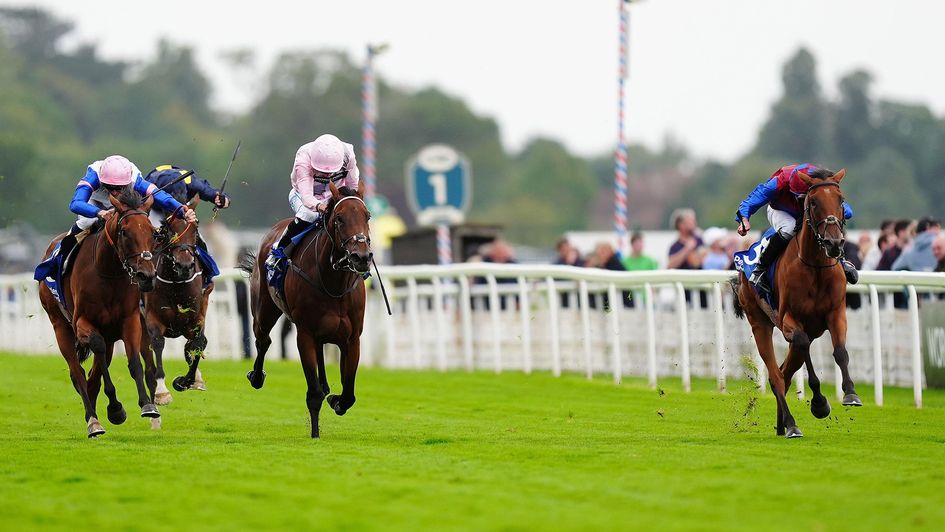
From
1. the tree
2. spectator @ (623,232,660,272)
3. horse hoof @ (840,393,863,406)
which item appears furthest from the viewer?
the tree

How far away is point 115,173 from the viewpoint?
35.4ft

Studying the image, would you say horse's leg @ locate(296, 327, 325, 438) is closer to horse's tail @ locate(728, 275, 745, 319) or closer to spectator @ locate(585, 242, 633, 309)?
horse's tail @ locate(728, 275, 745, 319)

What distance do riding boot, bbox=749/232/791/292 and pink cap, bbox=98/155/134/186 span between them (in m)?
4.28

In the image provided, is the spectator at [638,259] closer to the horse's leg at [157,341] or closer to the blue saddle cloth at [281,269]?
the horse's leg at [157,341]

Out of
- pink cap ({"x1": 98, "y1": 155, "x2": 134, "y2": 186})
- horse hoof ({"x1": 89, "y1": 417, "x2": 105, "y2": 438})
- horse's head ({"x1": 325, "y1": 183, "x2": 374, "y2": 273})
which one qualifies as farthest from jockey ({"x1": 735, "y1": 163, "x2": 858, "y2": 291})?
horse hoof ({"x1": 89, "y1": 417, "x2": 105, "y2": 438})

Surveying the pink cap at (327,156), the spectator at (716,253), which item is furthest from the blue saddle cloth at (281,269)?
the spectator at (716,253)

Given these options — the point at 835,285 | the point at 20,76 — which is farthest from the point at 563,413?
the point at 20,76

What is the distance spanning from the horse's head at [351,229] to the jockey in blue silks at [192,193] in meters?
2.17

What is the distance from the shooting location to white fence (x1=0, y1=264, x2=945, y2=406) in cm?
1356

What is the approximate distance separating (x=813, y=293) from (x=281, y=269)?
3.55m

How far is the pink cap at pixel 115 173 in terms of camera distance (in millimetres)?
10797

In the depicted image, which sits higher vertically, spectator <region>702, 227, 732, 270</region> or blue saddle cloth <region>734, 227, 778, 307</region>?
spectator <region>702, 227, 732, 270</region>

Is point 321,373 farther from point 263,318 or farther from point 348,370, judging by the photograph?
point 263,318

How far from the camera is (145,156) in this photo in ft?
255
